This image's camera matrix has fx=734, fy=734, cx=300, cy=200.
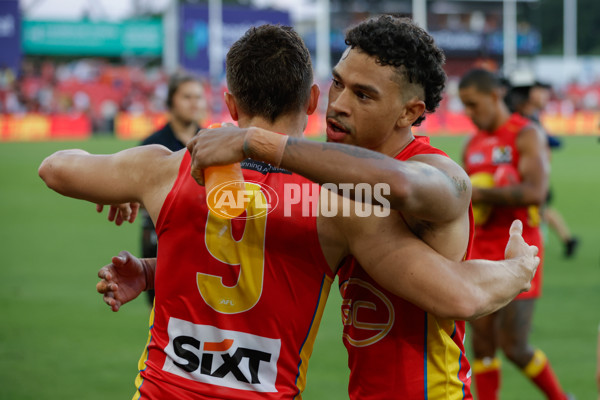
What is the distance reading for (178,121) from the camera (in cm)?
686

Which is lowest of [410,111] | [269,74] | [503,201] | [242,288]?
[503,201]

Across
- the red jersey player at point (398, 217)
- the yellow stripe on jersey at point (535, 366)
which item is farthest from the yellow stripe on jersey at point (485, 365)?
the red jersey player at point (398, 217)

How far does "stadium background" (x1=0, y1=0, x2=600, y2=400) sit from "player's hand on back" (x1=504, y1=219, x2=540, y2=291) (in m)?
3.35

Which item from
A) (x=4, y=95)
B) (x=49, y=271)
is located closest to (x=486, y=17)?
(x=4, y=95)

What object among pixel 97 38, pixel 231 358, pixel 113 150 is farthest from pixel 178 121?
pixel 97 38

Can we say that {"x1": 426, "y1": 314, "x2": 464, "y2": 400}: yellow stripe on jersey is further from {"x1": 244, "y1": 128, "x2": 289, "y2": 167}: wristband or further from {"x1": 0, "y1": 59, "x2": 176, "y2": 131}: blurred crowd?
{"x1": 0, "y1": 59, "x2": 176, "y2": 131}: blurred crowd

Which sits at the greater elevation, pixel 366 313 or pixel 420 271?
pixel 420 271

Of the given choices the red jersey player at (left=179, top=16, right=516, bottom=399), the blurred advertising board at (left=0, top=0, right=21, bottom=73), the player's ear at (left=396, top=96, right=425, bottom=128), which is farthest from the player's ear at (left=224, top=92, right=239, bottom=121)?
the blurred advertising board at (left=0, top=0, right=21, bottom=73)

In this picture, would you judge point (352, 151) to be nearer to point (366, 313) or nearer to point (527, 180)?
point (366, 313)

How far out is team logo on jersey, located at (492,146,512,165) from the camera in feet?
19.4

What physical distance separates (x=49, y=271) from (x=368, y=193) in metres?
9.09

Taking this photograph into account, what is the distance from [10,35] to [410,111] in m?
42.6

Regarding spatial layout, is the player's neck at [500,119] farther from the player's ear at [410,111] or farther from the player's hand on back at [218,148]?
the player's hand on back at [218,148]

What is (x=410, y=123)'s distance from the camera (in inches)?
109
